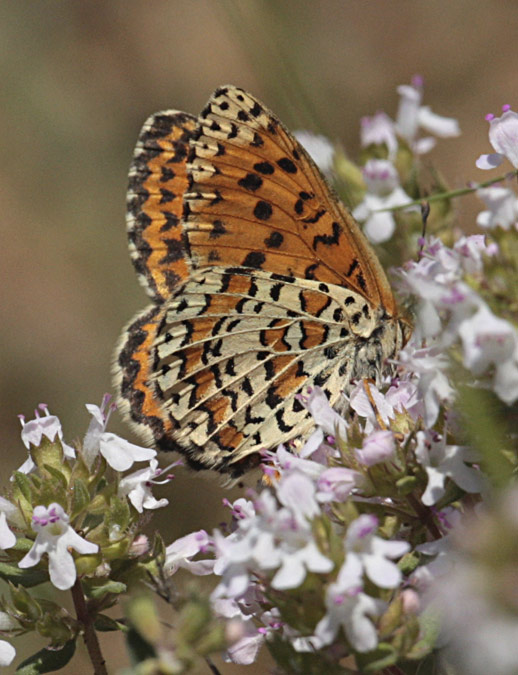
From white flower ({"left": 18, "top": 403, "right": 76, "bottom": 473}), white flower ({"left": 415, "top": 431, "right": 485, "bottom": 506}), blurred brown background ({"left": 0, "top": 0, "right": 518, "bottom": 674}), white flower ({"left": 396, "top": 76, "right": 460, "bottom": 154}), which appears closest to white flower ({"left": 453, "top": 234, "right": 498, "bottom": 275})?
white flower ({"left": 415, "top": 431, "right": 485, "bottom": 506})

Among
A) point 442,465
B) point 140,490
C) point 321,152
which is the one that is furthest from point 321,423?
point 321,152

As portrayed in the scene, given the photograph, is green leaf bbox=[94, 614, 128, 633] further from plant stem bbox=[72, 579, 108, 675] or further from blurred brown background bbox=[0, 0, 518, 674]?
blurred brown background bbox=[0, 0, 518, 674]

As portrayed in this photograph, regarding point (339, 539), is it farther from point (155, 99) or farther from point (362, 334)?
point (155, 99)

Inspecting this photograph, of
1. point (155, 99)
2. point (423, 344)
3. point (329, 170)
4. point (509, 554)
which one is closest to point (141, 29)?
point (155, 99)

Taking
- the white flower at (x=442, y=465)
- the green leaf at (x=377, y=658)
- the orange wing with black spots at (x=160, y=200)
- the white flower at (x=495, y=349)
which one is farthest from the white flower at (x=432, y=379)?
the orange wing with black spots at (x=160, y=200)

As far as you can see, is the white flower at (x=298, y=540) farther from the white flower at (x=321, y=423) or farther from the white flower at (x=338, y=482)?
the white flower at (x=321, y=423)
